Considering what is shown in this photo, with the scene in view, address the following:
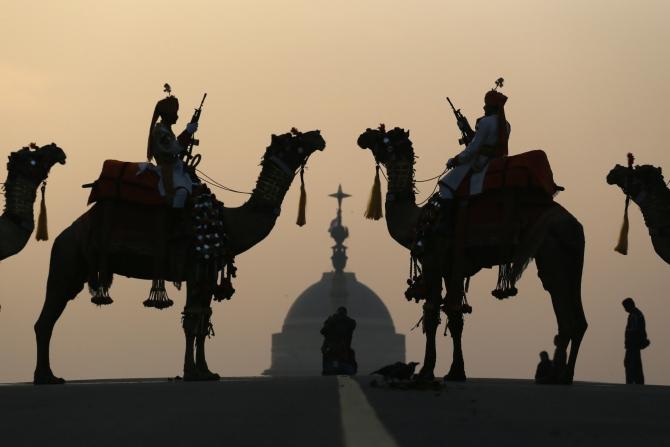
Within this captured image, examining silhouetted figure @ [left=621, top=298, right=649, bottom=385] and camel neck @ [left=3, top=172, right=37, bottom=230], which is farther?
silhouetted figure @ [left=621, top=298, right=649, bottom=385]

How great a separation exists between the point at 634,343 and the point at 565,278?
864 centimetres

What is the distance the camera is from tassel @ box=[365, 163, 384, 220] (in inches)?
908

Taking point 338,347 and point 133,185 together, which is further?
point 338,347

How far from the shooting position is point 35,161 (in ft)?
75.5

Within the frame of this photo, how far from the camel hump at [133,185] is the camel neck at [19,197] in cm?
214

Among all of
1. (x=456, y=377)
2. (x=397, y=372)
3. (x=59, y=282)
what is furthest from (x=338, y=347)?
(x=397, y=372)

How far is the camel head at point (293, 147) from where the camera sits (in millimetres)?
22672

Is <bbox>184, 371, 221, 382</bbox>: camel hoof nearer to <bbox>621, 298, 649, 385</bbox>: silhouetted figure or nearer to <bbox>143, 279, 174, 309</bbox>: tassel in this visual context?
<bbox>143, 279, 174, 309</bbox>: tassel

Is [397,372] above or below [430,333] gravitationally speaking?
below

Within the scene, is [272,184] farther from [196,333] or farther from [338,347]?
[338,347]

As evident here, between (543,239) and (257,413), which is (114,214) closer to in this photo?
(543,239)

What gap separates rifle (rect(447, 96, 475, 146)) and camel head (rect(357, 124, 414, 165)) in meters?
0.76

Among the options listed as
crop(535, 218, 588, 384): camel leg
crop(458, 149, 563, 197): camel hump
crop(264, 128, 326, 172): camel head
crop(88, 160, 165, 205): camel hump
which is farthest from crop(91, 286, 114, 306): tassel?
crop(535, 218, 588, 384): camel leg

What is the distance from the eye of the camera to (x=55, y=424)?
1134 centimetres
